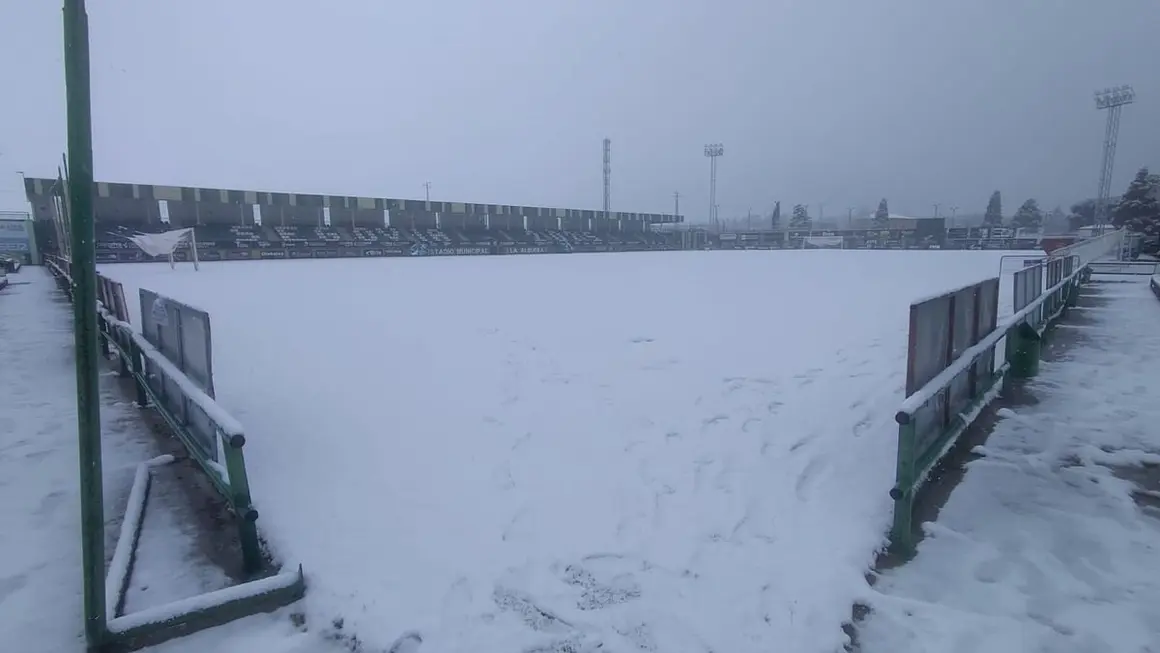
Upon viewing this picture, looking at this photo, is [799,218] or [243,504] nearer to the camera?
[243,504]

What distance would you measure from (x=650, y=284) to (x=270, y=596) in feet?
55.7

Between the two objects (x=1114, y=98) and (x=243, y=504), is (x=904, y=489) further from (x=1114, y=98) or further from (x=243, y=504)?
(x=1114, y=98)

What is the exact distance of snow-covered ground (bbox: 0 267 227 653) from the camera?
283 cm

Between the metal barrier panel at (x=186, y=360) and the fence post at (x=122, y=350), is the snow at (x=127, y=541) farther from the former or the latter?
the fence post at (x=122, y=350)

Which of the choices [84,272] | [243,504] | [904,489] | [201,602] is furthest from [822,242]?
[84,272]

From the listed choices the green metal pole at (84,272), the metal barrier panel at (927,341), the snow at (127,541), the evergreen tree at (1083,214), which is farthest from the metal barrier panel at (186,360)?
the evergreen tree at (1083,214)

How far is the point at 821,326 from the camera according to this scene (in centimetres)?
1035

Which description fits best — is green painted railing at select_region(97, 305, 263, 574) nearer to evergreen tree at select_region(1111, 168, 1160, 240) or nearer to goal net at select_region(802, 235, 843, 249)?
evergreen tree at select_region(1111, 168, 1160, 240)

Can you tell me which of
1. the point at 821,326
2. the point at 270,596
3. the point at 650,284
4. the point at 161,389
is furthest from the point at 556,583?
the point at 650,284

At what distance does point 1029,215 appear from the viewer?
10156 cm

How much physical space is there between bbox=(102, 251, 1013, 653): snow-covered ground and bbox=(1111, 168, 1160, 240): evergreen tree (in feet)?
178

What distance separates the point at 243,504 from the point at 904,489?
11.6 ft

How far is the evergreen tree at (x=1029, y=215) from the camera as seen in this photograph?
100000 millimetres

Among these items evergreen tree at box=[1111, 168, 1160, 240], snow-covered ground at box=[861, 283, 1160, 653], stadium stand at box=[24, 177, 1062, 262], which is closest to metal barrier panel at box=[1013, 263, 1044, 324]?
snow-covered ground at box=[861, 283, 1160, 653]
